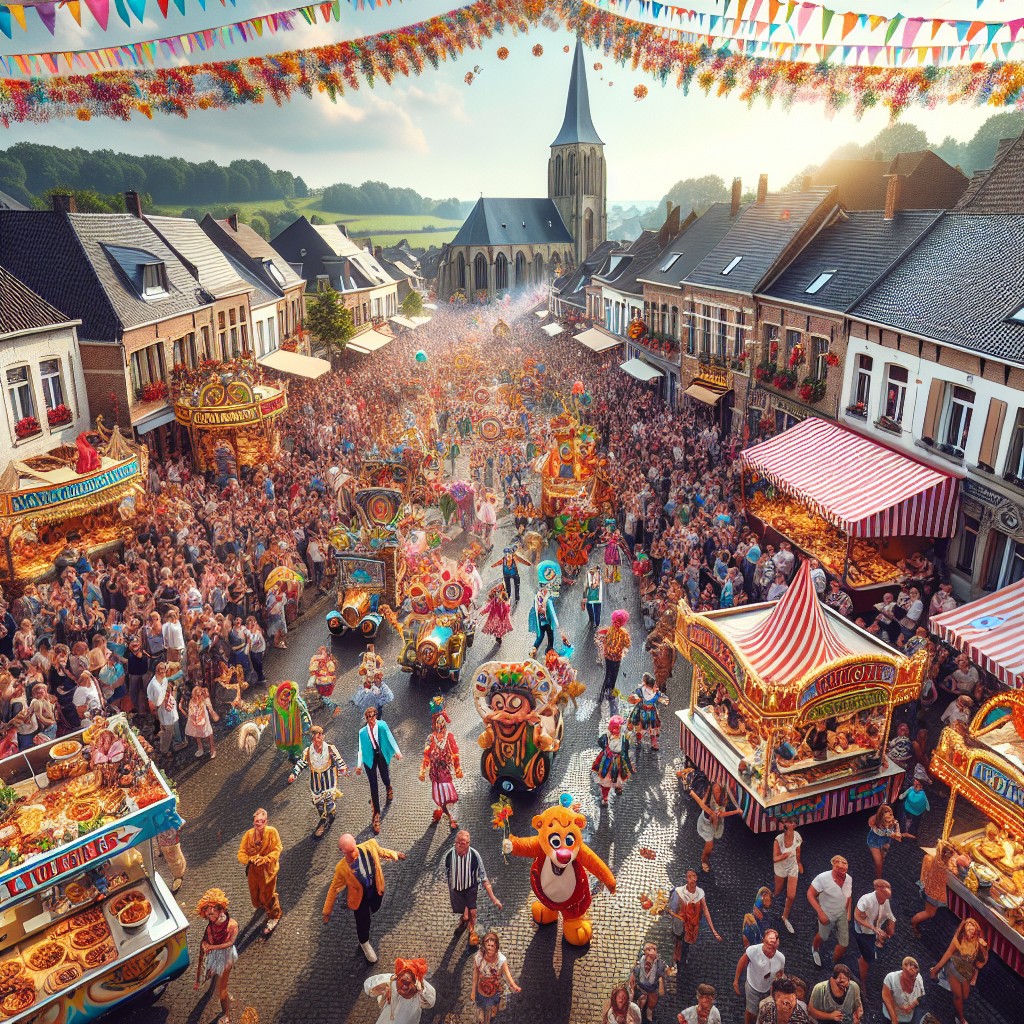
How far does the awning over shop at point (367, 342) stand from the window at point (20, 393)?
2358 centimetres

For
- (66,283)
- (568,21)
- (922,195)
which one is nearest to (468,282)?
(922,195)

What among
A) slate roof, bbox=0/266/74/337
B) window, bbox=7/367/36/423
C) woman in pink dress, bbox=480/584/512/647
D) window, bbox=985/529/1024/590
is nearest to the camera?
window, bbox=985/529/1024/590

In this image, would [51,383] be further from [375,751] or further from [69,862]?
[69,862]

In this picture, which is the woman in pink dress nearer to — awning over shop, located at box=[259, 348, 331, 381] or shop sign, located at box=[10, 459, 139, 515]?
shop sign, located at box=[10, 459, 139, 515]

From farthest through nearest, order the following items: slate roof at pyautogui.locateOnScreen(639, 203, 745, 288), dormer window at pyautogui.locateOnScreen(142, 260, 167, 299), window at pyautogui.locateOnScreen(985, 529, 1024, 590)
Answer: slate roof at pyautogui.locateOnScreen(639, 203, 745, 288)
dormer window at pyautogui.locateOnScreen(142, 260, 167, 299)
window at pyautogui.locateOnScreen(985, 529, 1024, 590)

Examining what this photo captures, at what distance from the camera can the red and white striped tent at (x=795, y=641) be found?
380 inches

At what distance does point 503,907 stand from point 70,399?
67.6ft

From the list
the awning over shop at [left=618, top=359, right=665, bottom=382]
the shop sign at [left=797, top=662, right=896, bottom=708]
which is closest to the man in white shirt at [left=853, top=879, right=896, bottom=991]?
the shop sign at [left=797, top=662, right=896, bottom=708]

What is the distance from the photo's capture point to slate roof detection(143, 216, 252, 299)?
31.2m

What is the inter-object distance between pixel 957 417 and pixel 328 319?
32704 mm

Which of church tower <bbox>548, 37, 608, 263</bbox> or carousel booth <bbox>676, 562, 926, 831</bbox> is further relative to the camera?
church tower <bbox>548, 37, 608, 263</bbox>

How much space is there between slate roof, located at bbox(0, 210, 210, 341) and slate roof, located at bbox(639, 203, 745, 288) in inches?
786

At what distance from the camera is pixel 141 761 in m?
8.60

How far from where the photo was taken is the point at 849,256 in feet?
72.9
